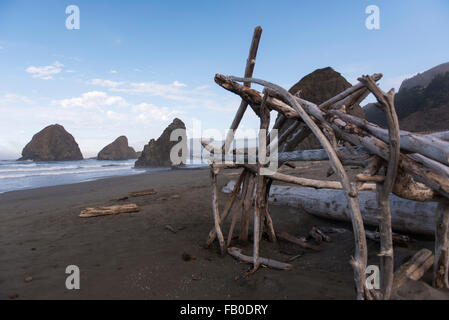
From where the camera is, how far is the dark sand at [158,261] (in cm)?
306

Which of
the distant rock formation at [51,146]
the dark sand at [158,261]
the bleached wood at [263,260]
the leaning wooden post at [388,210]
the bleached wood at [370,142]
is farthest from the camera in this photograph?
the distant rock formation at [51,146]

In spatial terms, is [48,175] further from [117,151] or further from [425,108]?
[117,151]

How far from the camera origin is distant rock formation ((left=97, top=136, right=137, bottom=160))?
65.5 m

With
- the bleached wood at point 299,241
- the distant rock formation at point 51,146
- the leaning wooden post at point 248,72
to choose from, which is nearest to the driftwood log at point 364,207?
the bleached wood at point 299,241

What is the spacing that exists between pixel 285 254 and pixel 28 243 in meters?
5.01

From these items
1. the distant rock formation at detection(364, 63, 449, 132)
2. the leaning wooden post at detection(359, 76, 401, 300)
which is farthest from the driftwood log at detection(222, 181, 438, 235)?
the distant rock formation at detection(364, 63, 449, 132)

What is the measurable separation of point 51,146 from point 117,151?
47.5 ft

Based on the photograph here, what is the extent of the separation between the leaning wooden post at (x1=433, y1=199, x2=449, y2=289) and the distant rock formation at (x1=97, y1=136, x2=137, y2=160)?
7001 cm

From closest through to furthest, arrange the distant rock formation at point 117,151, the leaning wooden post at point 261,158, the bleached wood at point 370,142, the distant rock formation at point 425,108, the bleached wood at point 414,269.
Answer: the bleached wood at point 370,142 < the bleached wood at point 414,269 < the leaning wooden post at point 261,158 < the distant rock formation at point 425,108 < the distant rock formation at point 117,151

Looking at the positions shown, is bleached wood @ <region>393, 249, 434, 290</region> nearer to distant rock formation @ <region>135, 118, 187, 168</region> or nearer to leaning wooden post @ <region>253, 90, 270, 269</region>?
leaning wooden post @ <region>253, 90, 270, 269</region>

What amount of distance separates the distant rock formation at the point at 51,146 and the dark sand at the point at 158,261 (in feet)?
195

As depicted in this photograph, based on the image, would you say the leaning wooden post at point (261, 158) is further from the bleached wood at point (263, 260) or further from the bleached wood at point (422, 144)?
the bleached wood at point (422, 144)
